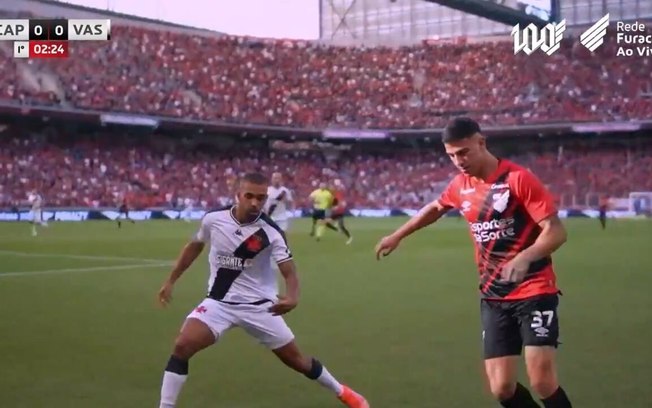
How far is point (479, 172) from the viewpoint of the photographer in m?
5.31

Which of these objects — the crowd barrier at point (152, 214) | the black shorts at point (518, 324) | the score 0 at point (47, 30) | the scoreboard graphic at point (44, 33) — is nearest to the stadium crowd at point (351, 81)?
the scoreboard graphic at point (44, 33)

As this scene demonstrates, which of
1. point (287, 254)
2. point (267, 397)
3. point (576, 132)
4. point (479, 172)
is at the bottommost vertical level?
point (267, 397)

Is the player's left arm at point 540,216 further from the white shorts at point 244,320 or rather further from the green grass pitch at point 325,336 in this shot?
the green grass pitch at point 325,336

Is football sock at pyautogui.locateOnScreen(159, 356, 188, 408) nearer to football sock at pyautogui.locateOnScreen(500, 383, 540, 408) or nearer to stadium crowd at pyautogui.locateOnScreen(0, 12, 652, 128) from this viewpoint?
football sock at pyautogui.locateOnScreen(500, 383, 540, 408)

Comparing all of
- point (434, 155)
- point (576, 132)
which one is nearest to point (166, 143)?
point (434, 155)

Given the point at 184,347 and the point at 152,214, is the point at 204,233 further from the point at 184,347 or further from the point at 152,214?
the point at 152,214

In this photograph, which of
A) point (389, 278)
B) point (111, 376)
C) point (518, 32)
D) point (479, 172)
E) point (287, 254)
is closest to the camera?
point (479, 172)

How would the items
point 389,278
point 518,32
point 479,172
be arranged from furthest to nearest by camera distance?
point 518,32 < point 389,278 < point 479,172

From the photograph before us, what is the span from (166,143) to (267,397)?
176 ft

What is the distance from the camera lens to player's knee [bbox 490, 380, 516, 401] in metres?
5.34

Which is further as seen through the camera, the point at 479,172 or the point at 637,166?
the point at 637,166

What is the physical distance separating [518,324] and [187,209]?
46.8 meters

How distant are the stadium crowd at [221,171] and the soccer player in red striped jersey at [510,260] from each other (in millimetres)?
44234

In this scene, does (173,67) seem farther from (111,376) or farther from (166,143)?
(111,376)
